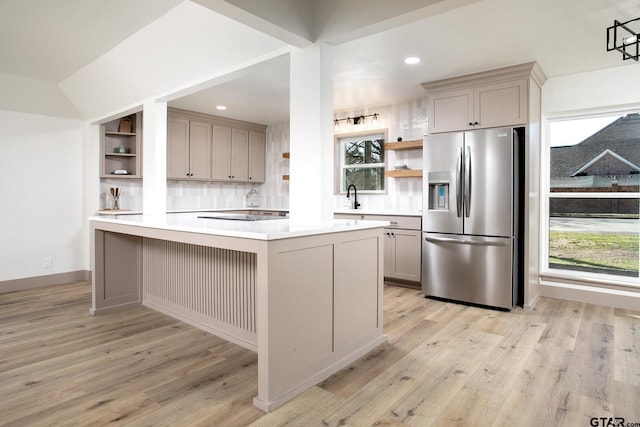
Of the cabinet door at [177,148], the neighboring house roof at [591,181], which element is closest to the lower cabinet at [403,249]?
the neighboring house roof at [591,181]

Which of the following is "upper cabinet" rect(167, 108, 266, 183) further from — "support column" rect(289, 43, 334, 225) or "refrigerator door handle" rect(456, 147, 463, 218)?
"refrigerator door handle" rect(456, 147, 463, 218)

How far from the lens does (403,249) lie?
441 centimetres

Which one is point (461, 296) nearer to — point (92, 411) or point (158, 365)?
point (158, 365)

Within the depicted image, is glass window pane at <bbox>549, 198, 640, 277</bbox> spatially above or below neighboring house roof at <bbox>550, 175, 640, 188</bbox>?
below

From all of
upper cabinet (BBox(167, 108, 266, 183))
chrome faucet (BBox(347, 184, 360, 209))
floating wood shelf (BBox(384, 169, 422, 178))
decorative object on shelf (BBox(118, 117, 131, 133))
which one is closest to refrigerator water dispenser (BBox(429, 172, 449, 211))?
floating wood shelf (BBox(384, 169, 422, 178))

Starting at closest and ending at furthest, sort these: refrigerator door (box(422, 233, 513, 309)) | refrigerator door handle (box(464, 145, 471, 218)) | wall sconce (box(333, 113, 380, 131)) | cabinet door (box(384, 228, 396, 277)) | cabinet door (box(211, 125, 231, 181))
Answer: refrigerator door (box(422, 233, 513, 309))
refrigerator door handle (box(464, 145, 471, 218))
cabinet door (box(384, 228, 396, 277))
wall sconce (box(333, 113, 380, 131))
cabinet door (box(211, 125, 231, 181))

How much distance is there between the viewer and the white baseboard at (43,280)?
436 cm

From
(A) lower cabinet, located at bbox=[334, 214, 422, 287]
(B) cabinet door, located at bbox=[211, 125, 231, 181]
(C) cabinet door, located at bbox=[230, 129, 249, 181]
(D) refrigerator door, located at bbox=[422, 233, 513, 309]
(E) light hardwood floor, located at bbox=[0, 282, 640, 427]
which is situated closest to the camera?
(E) light hardwood floor, located at bbox=[0, 282, 640, 427]

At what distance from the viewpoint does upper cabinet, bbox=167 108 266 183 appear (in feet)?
17.9

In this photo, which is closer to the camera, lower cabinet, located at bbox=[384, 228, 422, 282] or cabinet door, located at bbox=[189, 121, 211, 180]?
lower cabinet, located at bbox=[384, 228, 422, 282]

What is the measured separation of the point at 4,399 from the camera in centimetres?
201

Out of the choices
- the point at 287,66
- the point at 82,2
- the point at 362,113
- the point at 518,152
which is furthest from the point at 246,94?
the point at 518,152

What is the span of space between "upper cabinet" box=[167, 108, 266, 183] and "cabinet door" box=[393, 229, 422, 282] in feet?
10.0

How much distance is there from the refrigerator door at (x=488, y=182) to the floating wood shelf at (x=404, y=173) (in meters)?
0.99
